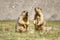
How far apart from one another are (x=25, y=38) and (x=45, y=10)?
17.6ft

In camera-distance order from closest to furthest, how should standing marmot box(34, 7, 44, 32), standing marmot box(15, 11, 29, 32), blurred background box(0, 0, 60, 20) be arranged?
standing marmot box(15, 11, 29, 32) < standing marmot box(34, 7, 44, 32) < blurred background box(0, 0, 60, 20)

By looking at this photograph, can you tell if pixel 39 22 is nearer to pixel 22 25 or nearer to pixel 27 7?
pixel 22 25

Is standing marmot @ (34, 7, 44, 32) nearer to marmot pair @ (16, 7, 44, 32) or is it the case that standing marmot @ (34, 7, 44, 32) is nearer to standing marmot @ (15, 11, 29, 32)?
marmot pair @ (16, 7, 44, 32)

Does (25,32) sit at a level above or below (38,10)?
below

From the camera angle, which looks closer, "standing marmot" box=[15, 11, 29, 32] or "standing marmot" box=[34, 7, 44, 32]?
"standing marmot" box=[15, 11, 29, 32]

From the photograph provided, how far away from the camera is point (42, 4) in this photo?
10523 mm

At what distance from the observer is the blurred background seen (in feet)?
34.0

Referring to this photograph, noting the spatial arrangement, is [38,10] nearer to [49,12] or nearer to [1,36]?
[1,36]

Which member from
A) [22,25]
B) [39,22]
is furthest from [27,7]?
[22,25]

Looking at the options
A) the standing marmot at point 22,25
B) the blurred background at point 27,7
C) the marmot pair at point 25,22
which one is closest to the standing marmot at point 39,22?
the marmot pair at point 25,22

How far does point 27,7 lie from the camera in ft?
34.4

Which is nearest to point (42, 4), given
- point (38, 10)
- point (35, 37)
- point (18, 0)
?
point (18, 0)

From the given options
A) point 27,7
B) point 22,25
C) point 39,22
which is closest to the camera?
point 22,25

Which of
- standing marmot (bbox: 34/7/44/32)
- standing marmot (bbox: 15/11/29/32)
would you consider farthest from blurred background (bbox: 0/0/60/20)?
standing marmot (bbox: 15/11/29/32)
